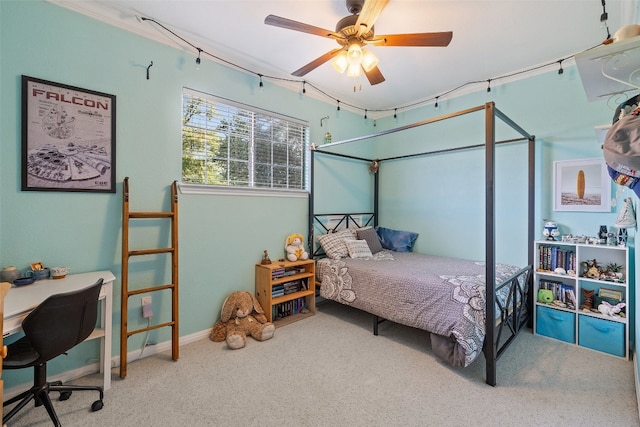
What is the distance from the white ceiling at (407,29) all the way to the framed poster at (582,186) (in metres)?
1.05

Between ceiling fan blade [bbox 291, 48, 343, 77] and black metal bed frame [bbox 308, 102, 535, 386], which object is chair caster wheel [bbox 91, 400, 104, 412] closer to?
black metal bed frame [bbox 308, 102, 535, 386]

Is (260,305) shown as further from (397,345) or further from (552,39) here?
(552,39)

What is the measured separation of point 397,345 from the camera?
2562 millimetres

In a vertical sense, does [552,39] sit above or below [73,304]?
above

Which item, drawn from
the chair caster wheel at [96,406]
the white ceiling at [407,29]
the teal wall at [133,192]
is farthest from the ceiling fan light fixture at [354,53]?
the chair caster wheel at [96,406]

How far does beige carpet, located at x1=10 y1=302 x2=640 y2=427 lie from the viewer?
1.65 m

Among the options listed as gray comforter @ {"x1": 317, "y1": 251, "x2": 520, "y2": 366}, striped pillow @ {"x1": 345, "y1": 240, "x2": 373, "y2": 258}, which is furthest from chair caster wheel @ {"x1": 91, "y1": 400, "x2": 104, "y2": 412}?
striped pillow @ {"x1": 345, "y1": 240, "x2": 373, "y2": 258}

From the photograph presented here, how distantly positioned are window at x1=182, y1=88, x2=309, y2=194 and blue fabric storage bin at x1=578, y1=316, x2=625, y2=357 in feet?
10.1

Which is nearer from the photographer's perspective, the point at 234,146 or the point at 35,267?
the point at 35,267

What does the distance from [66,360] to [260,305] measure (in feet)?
5.00

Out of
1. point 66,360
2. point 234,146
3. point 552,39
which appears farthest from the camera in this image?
point 234,146

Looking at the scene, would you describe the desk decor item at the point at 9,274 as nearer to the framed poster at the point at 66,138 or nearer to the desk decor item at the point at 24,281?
the desk decor item at the point at 24,281

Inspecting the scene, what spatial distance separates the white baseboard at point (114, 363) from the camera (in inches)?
71.5

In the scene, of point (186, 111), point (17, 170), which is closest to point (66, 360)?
point (17, 170)
